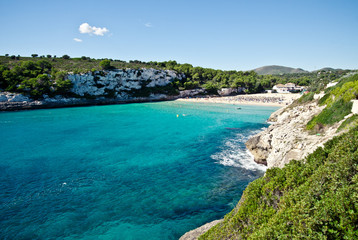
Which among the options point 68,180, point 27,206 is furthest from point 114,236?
point 68,180

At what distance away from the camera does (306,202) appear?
5.19 metres

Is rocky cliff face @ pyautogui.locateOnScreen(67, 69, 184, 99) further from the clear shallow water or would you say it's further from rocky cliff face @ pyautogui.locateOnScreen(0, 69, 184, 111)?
the clear shallow water

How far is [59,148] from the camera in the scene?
25.6 metres

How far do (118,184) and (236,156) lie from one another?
Result: 12.8 metres

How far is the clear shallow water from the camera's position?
457 inches

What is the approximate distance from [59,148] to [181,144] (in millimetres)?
15959

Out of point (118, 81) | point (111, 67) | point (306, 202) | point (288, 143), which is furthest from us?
point (111, 67)

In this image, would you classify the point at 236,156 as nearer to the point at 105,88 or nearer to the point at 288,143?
the point at 288,143

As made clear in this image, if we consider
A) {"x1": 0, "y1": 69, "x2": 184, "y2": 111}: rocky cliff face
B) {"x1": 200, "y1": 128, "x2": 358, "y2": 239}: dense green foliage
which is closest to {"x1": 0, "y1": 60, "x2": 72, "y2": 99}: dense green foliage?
{"x1": 0, "y1": 69, "x2": 184, "y2": 111}: rocky cliff face

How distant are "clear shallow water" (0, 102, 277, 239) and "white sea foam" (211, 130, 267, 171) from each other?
4.1 inches

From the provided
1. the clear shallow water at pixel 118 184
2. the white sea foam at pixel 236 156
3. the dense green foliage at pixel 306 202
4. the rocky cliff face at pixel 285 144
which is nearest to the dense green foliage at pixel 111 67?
the clear shallow water at pixel 118 184

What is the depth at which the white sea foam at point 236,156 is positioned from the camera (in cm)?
1959

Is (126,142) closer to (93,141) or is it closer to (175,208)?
(93,141)

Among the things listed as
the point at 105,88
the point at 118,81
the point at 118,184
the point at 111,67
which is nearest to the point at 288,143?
the point at 118,184
